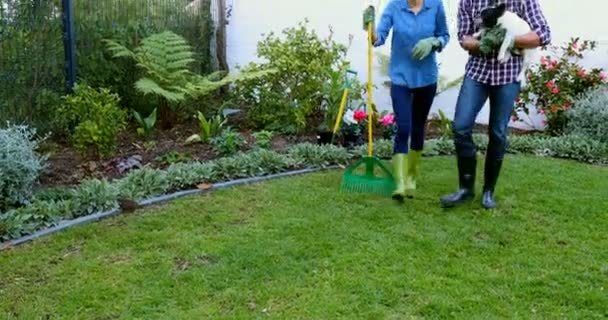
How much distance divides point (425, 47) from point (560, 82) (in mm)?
2903

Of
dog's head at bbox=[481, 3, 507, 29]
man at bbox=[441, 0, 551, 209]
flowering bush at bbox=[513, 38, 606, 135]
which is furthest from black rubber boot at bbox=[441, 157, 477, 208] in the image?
flowering bush at bbox=[513, 38, 606, 135]

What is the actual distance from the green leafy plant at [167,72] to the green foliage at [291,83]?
1.03ft

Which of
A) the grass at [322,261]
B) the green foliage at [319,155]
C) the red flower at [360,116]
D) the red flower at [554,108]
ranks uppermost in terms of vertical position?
the red flower at [554,108]

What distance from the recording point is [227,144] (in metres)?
6.02

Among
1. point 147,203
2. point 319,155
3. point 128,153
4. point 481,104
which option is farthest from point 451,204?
point 128,153

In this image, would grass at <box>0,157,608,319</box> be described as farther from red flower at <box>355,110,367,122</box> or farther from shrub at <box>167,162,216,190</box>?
red flower at <box>355,110,367,122</box>

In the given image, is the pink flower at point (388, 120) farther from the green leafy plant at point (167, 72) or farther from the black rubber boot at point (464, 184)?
the black rubber boot at point (464, 184)

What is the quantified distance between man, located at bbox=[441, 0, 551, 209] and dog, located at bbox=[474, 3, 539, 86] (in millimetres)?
35

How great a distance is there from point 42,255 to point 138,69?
3643 mm

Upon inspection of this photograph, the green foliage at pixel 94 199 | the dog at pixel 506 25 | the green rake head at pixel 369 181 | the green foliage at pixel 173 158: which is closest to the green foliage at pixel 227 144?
the green foliage at pixel 173 158

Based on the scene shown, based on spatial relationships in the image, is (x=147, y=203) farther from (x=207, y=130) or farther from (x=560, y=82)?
(x=560, y=82)

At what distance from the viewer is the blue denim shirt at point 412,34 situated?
475 cm

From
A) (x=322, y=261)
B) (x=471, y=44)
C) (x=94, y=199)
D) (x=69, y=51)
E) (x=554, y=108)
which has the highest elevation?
(x=471, y=44)

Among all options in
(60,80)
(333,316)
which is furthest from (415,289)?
(60,80)
